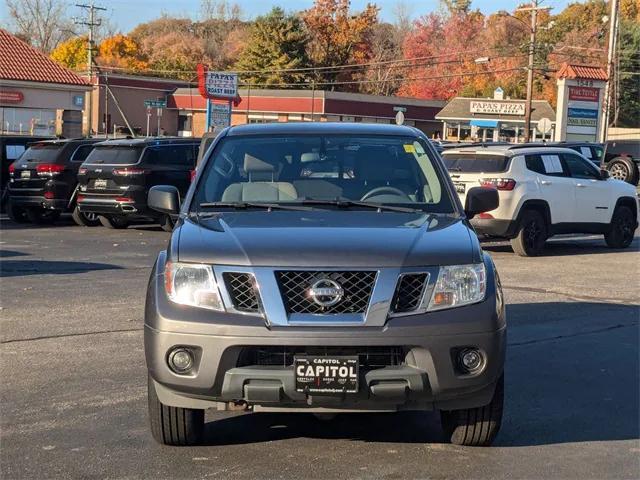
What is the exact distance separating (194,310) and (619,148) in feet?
145

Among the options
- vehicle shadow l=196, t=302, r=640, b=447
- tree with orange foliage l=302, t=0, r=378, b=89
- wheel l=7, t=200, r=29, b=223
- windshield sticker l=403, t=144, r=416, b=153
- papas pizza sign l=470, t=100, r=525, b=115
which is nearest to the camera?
vehicle shadow l=196, t=302, r=640, b=447

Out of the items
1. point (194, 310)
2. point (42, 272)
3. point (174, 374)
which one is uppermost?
point (194, 310)

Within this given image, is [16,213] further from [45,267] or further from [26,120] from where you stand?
[26,120]

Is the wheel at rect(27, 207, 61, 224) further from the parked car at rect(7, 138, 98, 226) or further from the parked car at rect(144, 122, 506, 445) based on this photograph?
the parked car at rect(144, 122, 506, 445)

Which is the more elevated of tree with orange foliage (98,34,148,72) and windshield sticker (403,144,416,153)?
A: tree with orange foliage (98,34,148,72)

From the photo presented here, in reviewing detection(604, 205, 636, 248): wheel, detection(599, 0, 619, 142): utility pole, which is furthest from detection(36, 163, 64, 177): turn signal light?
detection(599, 0, 619, 142): utility pole

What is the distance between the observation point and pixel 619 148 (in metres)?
46.3

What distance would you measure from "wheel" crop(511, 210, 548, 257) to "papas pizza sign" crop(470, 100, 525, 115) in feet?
169

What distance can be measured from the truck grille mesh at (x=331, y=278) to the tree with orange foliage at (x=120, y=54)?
97.0 meters

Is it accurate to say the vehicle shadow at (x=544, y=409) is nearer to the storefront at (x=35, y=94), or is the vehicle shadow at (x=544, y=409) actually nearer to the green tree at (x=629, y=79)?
the storefront at (x=35, y=94)

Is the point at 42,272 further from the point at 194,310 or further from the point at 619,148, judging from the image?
the point at 619,148

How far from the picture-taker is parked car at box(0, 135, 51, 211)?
72.6ft

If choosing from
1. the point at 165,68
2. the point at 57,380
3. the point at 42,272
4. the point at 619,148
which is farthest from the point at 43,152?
the point at 165,68

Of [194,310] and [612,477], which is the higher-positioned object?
[194,310]
